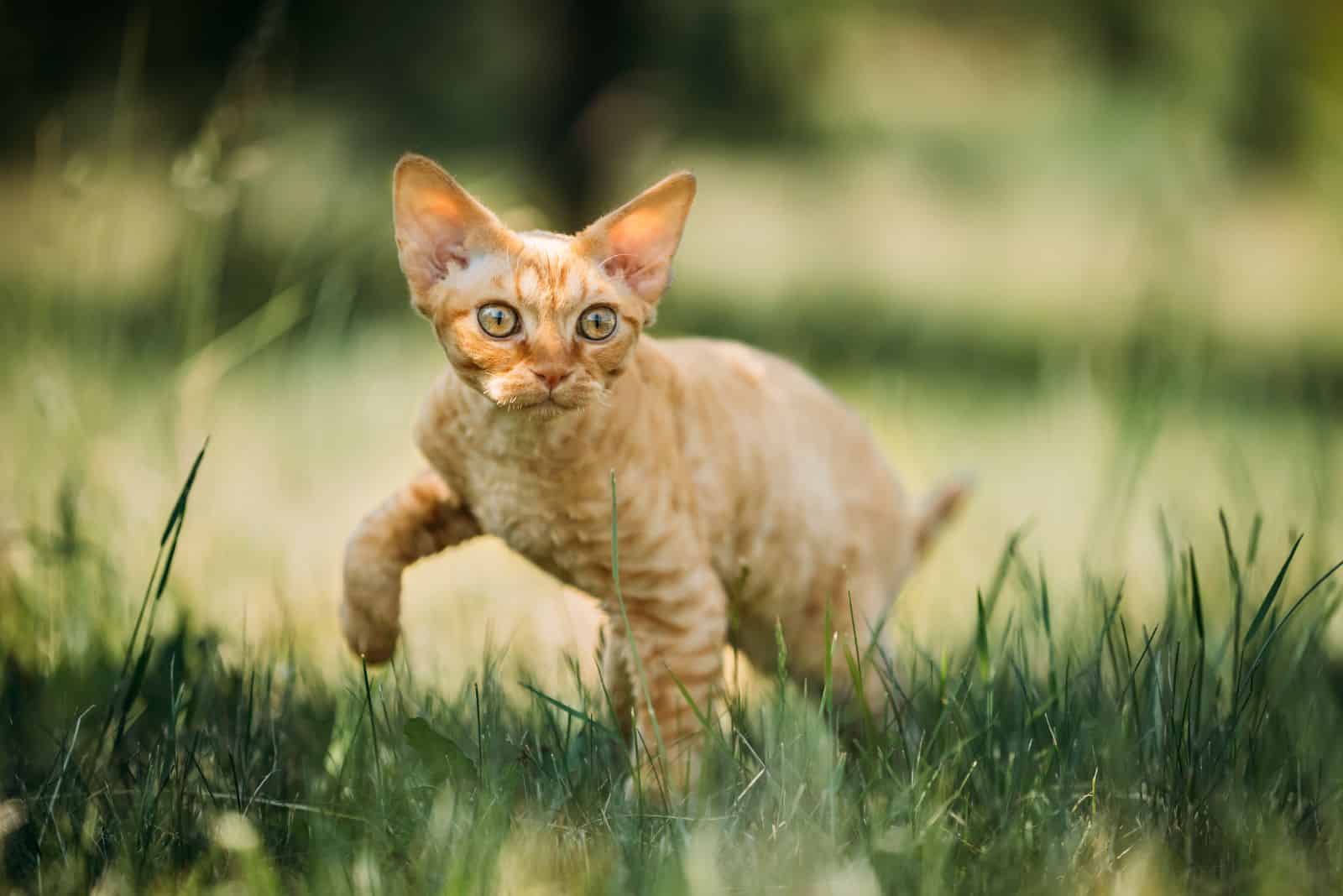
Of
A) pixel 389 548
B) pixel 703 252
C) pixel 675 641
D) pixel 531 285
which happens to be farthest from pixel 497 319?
pixel 703 252

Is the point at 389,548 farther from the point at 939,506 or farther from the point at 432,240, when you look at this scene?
the point at 939,506

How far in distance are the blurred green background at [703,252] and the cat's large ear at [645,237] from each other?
76 centimetres

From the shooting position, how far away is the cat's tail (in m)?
2.73

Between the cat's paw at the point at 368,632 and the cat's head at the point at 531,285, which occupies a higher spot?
the cat's head at the point at 531,285

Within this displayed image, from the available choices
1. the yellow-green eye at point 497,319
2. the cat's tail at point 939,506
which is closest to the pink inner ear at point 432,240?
the yellow-green eye at point 497,319

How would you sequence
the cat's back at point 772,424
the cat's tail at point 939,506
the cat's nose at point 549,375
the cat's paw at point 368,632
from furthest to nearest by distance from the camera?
the cat's tail at point 939,506, the cat's back at point 772,424, the cat's paw at point 368,632, the cat's nose at point 549,375

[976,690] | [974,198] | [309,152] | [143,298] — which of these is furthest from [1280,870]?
[974,198]

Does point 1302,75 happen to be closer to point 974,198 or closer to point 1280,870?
point 974,198

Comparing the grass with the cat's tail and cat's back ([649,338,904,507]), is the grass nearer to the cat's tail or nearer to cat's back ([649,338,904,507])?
cat's back ([649,338,904,507])

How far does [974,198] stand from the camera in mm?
8508

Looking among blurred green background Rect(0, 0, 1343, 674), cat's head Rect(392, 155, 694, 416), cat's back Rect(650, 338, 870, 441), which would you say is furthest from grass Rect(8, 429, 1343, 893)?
cat's back Rect(650, 338, 870, 441)

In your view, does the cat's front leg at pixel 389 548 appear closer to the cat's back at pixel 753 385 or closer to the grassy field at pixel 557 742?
the grassy field at pixel 557 742

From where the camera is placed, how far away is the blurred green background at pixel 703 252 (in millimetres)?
2814

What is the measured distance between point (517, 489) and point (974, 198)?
7114 mm
